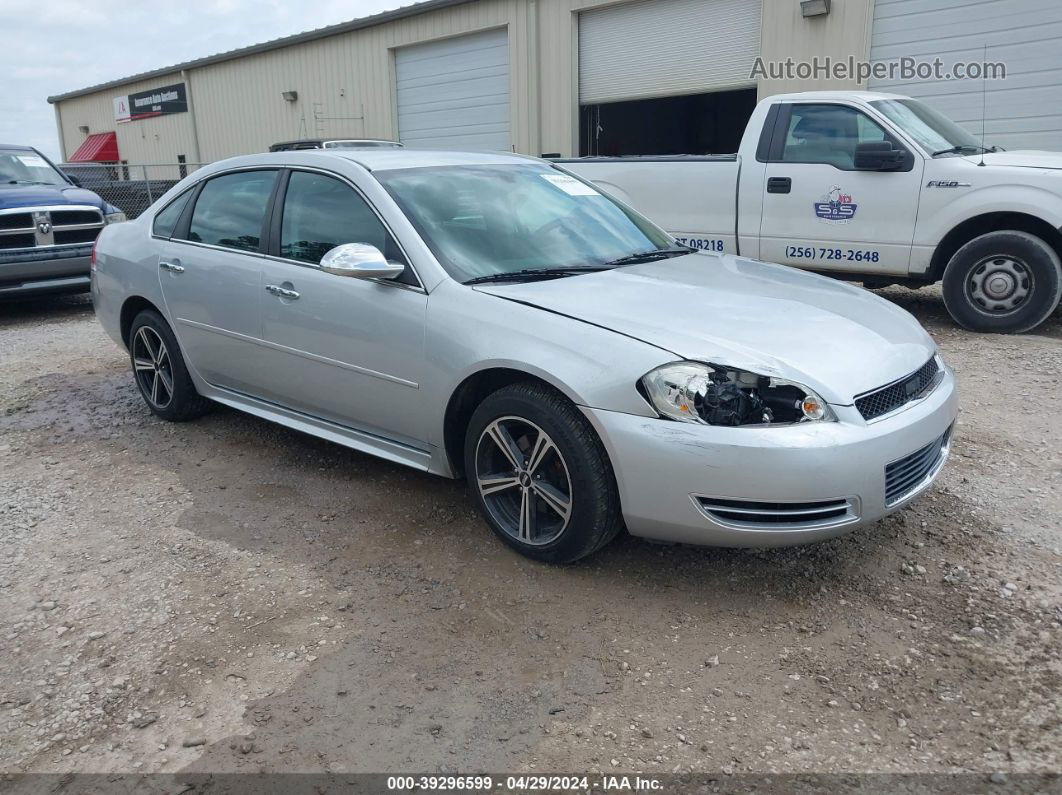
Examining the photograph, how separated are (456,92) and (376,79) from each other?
259cm

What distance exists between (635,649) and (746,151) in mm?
6182

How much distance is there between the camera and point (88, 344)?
25.8 ft

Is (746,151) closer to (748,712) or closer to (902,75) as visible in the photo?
(902,75)

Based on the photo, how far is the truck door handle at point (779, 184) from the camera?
771 cm

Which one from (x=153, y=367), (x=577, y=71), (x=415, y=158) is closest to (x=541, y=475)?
(x=415, y=158)

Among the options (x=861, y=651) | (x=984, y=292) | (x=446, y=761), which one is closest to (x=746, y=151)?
(x=984, y=292)

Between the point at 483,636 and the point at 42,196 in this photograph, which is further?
the point at 42,196

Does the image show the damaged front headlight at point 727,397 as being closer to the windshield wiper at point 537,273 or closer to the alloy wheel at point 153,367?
the windshield wiper at point 537,273

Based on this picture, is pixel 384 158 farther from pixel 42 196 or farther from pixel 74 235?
pixel 42 196

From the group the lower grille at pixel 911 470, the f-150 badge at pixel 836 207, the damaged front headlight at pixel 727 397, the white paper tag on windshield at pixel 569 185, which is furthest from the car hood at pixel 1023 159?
the damaged front headlight at pixel 727 397

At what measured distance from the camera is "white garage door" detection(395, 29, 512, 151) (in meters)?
16.1

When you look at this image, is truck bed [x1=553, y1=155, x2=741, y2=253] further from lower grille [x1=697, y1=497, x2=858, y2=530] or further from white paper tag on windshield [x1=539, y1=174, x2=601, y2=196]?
lower grille [x1=697, y1=497, x2=858, y2=530]

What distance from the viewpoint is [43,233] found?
360 inches

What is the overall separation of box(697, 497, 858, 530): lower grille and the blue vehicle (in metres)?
8.54
